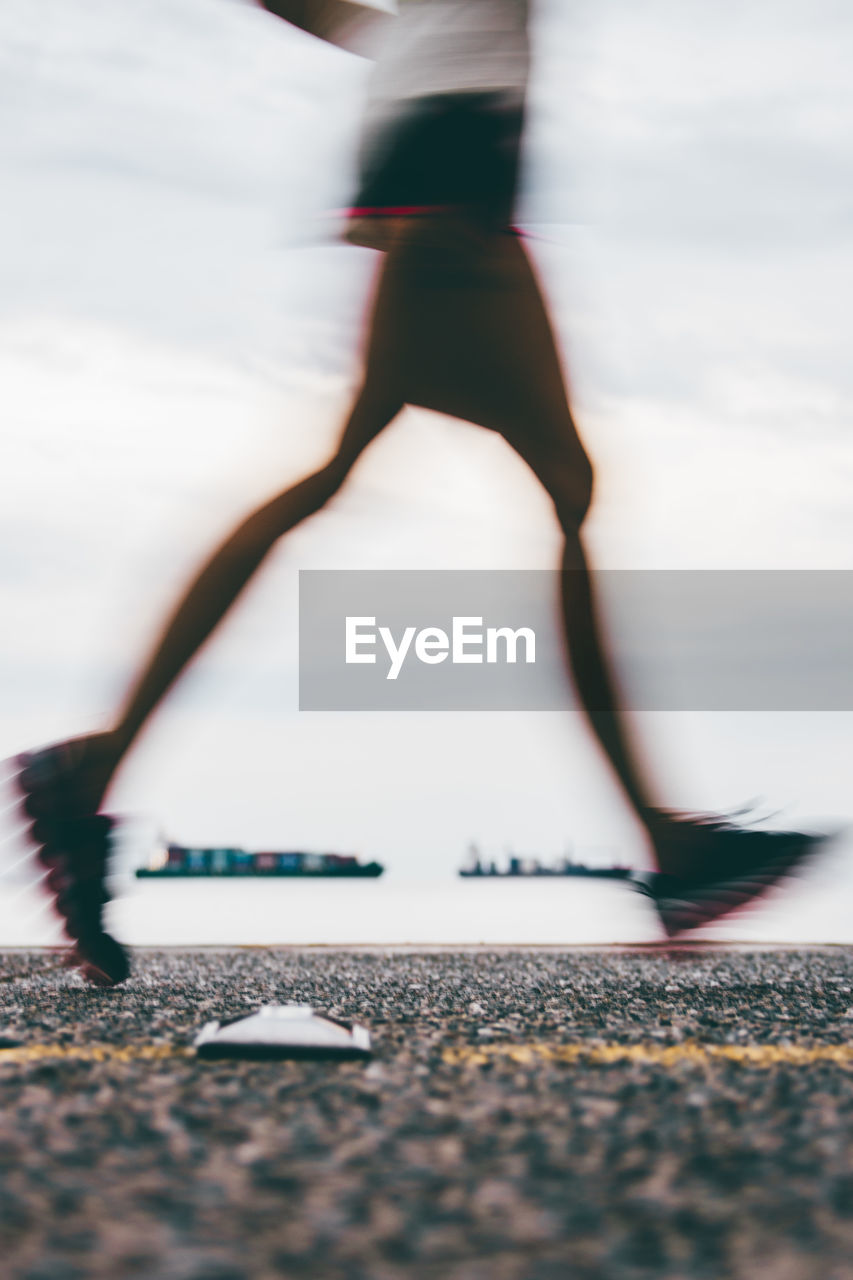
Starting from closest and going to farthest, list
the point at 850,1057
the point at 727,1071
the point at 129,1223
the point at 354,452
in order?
1. the point at 129,1223
2. the point at 727,1071
3. the point at 850,1057
4. the point at 354,452

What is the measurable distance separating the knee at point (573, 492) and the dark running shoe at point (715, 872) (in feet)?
2.54

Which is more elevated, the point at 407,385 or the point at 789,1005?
the point at 407,385

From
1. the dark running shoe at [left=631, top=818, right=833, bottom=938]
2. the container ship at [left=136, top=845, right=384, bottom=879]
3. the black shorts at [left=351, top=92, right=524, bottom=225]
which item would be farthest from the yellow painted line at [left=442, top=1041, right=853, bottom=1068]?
the container ship at [left=136, top=845, right=384, bottom=879]

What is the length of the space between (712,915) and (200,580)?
4.76ft

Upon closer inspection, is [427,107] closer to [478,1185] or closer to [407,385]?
[407,385]

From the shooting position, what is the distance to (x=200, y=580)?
2.60m

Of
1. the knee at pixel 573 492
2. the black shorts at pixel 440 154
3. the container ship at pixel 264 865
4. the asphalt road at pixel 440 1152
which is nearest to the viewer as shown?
the asphalt road at pixel 440 1152

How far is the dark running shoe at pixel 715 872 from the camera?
286 cm

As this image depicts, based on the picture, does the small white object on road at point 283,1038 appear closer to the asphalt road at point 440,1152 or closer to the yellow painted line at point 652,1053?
the asphalt road at point 440,1152

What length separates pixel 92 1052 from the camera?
1875mm

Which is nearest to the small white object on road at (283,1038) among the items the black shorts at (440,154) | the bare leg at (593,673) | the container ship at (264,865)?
the bare leg at (593,673)

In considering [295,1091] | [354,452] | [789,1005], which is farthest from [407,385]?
[789,1005]

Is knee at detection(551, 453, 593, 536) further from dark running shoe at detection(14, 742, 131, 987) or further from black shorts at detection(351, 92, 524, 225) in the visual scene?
dark running shoe at detection(14, 742, 131, 987)

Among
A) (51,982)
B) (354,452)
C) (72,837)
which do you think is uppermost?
(354,452)
